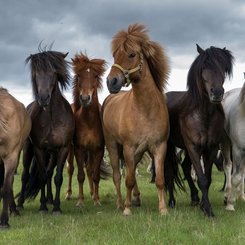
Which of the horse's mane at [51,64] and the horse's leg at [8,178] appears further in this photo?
the horse's mane at [51,64]

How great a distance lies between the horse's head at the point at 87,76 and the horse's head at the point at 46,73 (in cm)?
40

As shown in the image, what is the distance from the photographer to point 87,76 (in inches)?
333

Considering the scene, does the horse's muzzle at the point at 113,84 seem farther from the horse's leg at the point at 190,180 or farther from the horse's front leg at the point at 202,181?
the horse's leg at the point at 190,180

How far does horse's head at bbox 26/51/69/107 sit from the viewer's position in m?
7.18

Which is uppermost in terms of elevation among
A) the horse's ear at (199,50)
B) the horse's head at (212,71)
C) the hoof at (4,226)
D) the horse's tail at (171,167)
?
the horse's ear at (199,50)

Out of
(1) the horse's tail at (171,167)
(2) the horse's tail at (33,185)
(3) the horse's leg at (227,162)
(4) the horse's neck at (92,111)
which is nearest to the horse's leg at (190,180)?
(1) the horse's tail at (171,167)

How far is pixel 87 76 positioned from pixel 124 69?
1694 mm

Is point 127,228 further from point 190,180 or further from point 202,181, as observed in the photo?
point 190,180

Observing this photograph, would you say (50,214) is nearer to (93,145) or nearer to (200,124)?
(93,145)

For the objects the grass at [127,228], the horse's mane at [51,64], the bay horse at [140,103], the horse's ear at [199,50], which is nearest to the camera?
the grass at [127,228]

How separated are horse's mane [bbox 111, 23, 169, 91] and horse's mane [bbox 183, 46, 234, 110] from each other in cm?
57

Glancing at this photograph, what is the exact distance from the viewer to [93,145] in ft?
29.2

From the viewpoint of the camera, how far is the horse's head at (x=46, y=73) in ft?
23.5

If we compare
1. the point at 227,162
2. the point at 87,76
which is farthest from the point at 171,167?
the point at 87,76
